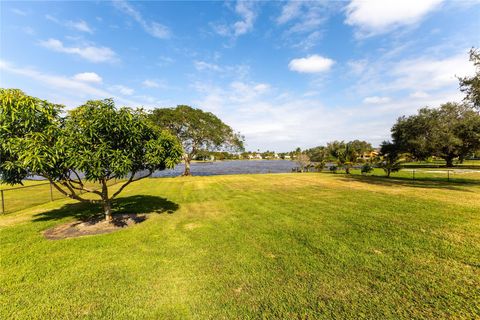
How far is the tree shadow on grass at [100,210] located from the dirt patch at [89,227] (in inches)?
29.3

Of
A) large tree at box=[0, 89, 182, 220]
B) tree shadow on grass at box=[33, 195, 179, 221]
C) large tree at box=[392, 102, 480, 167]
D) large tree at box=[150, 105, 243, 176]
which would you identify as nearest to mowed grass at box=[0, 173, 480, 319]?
tree shadow on grass at box=[33, 195, 179, 221]

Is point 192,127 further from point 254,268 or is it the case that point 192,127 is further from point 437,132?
point 437,132

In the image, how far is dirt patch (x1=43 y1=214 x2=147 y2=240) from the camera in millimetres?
7328

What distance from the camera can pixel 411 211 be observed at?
29.7 ft

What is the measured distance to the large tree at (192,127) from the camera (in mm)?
34094

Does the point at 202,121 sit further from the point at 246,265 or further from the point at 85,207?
the point at 246,265

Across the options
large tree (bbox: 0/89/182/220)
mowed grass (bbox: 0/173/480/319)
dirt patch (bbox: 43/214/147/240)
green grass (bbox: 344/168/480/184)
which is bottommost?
green grass (bbox: 344/168/480/184)

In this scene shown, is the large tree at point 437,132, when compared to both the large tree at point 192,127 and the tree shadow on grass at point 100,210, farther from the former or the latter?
the tree shadow on grass at point 100,210

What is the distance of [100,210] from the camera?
10.7 metres

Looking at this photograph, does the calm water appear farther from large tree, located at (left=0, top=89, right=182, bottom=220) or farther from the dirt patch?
large tree, located at (left=0, top=89, right=182, bottom=220)

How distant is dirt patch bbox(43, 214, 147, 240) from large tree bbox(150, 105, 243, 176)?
2503 centimetres

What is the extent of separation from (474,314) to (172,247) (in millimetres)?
6403

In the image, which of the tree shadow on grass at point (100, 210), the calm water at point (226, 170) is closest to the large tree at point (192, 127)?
the calm water at point (226, 170)

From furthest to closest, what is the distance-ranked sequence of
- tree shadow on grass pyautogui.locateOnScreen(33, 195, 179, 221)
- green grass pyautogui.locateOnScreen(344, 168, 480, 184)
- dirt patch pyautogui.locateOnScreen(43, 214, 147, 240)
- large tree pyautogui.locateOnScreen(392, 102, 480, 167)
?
large tree pyautogui.locateOnScreen(392, 102, 480, 167), green grass pyautogui.locateOnScreen(344, 168, 480, 184), tree shadow on grass pyautogui.locateOnScreen(33, 195, 179, 221), dirt patch pyautogui.locateOnScreen(43, 214, 147, 240)
